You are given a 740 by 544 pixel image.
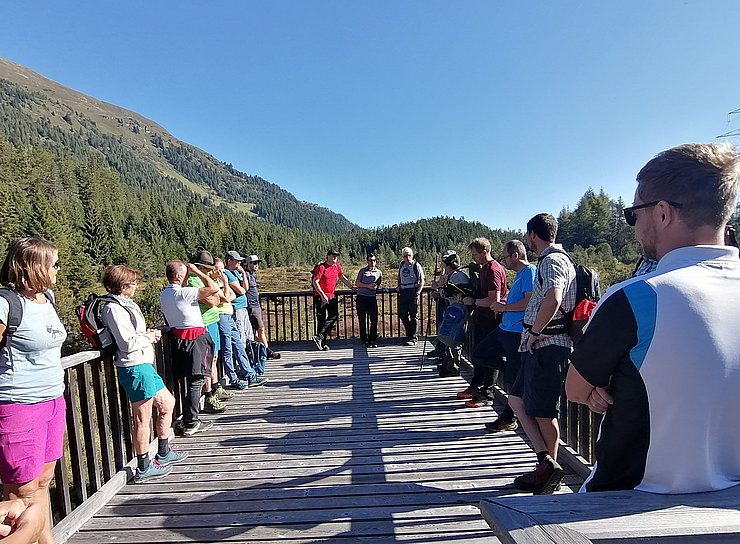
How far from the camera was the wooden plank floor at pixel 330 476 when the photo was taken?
2387 mm

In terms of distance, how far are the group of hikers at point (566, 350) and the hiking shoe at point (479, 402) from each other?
1cm

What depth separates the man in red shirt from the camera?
7051mm

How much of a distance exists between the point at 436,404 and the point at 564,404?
1438 mm

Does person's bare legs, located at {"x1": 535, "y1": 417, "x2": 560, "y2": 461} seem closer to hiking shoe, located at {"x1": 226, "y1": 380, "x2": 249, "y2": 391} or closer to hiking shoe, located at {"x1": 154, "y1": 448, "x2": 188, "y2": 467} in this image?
hiking shoe, located at {"x1": 154, "y1": 448, "x2": 188, "y2": 467}

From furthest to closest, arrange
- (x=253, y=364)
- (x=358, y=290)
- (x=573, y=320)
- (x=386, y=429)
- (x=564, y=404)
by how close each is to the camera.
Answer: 1. (x=358, y=290)
2. (x=253, y=364)
3. (x=386, y=429)
4. (x=564, y=404)
5. (x=573, y=320)

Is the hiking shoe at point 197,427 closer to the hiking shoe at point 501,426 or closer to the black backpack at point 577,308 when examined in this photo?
the hiking shoe at point 501,426

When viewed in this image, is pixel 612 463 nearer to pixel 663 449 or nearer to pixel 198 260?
pixel 663 449

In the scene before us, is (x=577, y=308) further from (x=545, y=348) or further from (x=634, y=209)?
(x=634, y=209)

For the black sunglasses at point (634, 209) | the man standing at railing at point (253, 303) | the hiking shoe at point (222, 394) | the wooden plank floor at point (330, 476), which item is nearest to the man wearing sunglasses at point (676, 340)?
the black sunglasses at point (634, 209)

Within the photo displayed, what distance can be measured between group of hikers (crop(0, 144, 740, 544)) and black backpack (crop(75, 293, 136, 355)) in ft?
0.18

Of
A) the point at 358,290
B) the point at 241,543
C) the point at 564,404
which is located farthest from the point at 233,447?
the point at 358,290

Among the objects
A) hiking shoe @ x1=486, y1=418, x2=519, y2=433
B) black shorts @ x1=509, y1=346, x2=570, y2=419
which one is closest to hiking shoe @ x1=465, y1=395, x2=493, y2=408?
hiking shoe @ x1=486, y1=418, x2=519, y2=433

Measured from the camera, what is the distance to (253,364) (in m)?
5.67

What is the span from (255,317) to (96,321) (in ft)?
10.9
